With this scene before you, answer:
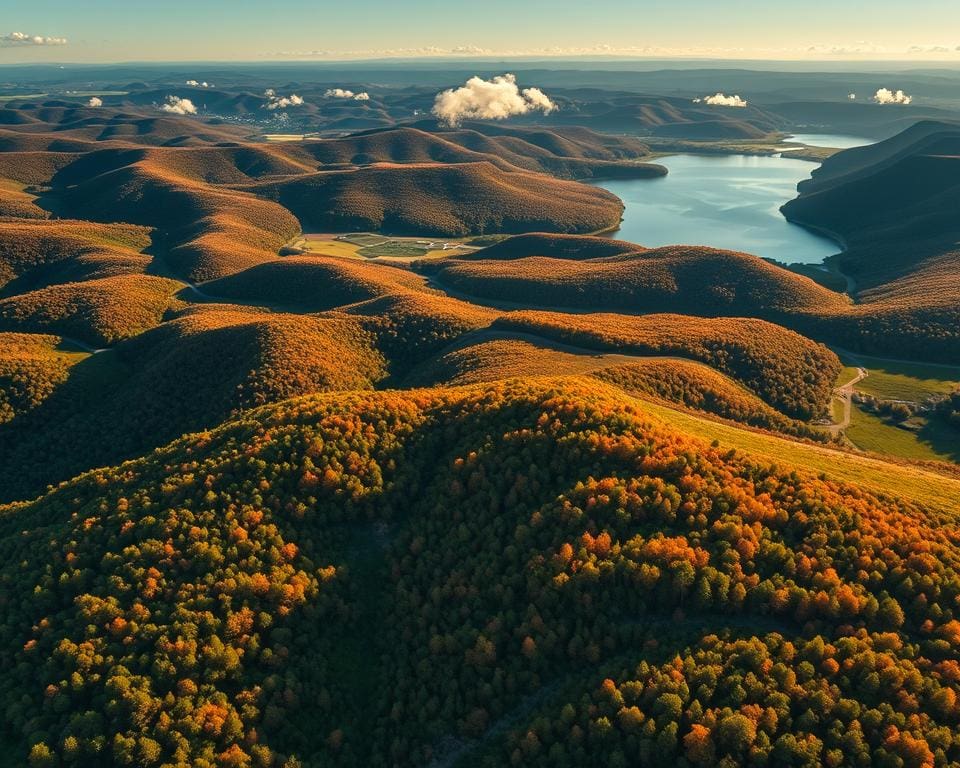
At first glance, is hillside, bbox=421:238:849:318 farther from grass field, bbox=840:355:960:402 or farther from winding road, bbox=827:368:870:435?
winding road, bbox=827:368:870:435

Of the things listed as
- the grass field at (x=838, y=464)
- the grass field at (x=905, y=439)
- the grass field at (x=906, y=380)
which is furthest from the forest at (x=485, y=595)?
the grass field at (x=906, y=380)

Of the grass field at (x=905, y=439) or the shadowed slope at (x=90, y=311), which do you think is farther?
the shadowed slope at (x=90, y=311)

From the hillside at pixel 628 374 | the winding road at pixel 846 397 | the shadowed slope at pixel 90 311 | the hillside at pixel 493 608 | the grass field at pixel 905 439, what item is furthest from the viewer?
the shadowed slope at pixel 90 311

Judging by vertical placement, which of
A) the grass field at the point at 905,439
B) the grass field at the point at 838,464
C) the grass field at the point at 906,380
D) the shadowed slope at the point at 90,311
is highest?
the grass field at the point at 838,464

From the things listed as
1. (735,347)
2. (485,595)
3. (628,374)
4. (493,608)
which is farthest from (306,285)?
(493,608)

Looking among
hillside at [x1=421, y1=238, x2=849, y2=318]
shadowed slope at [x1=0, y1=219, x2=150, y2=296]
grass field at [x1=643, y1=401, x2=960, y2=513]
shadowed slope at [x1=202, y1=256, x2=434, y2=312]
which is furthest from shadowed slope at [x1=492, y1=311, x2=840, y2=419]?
shadowed slope at [x1=0, y1=219, x2=150, y2=296]

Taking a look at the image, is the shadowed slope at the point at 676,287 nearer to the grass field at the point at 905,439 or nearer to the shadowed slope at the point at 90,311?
the grass field at the point at 905,439

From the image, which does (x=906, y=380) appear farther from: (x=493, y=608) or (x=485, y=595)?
(x=493, y=608)

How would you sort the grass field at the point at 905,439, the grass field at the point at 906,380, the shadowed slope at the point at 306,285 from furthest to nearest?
the shadowed slope at the point at 306,285, the grass field at the point at 906,380, the grass field at the point at 905,439

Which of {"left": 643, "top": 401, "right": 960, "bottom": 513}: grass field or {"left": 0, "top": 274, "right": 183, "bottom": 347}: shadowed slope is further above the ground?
{"left": 643, "top": 401, "right": 960, "bottom": 513}: grass field

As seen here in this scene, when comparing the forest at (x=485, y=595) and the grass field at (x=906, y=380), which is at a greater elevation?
the forest at (x=485, y=595)
